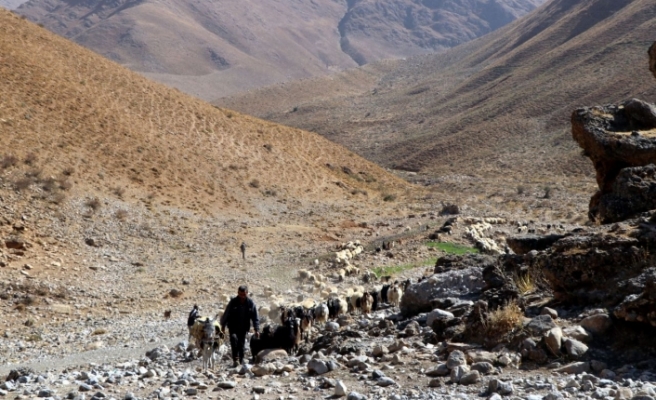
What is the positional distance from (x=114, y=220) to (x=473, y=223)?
44.7 feet

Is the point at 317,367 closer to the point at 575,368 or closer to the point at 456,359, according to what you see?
the point at 456,359

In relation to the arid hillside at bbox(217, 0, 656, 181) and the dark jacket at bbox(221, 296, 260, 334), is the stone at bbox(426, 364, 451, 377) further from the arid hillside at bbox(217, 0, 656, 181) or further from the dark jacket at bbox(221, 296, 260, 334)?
Result: the arid hillside at bbox(217, 0, 656, 181)

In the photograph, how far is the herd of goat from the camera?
10742 mm

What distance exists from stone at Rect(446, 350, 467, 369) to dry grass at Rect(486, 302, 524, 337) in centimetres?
79

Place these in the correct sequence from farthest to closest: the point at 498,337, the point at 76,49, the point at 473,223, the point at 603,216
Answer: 1. the point at 76,49
2. the point at 473,223
3. the point at 603,216
4. the point at 498,337

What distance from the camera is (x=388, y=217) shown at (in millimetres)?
33656

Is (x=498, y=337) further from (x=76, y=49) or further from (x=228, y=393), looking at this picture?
(x=76, y=49)

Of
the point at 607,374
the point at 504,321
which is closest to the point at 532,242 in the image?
the point at 504,321

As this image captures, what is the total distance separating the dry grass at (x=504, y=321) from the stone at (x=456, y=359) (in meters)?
0.79

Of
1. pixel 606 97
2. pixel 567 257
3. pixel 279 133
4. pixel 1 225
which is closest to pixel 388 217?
pixel 279 133

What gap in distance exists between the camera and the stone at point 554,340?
7938 millimetres

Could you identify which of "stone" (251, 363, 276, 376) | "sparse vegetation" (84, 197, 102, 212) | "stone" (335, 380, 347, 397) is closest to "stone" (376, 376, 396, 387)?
"stone" (335, 380, 347, 397)

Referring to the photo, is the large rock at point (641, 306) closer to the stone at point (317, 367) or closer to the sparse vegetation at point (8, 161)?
the stone at point (317, 367)

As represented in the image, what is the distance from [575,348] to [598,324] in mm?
626
